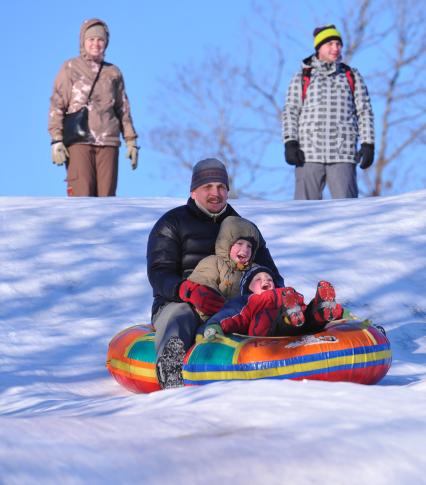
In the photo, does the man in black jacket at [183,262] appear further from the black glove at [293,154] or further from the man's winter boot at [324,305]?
the black glove at [293,154]

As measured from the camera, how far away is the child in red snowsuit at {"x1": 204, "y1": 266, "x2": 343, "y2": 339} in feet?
15.9

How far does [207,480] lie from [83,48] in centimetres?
681

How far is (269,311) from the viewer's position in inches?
193

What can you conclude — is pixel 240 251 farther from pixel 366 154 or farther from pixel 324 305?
pixel 366 154

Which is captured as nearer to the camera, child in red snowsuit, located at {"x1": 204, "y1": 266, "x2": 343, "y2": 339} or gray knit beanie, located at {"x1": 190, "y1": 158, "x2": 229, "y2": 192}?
child in red snowsuit, located at {"x1": 204, "y1": 266, "x2": 343, "y2": 339}

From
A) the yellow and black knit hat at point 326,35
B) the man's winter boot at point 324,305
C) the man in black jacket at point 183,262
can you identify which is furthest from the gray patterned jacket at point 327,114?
the man's winter boot at point 324,305

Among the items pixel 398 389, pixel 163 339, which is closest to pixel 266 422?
pixel 398 389

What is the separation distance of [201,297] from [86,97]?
4415 millimetres

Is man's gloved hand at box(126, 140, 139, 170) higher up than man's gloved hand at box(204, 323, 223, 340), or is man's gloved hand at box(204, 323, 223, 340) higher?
man's gloved hand at box(126, 140, 139, 170)

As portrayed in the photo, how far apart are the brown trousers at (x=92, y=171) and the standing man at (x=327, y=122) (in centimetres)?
157

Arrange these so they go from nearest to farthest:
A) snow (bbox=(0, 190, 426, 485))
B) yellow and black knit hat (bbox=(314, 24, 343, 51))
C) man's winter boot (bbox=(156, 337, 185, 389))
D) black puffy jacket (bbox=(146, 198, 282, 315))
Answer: snow (bbox=(0, 190, 426, 485)), man's winter boot (bbox=(156, 337, 185, 389)), black puffy jacket (bbox=(146, 198, 282, 315)), yellow and black knit hat (bbox=(314, 24, 343, 51))

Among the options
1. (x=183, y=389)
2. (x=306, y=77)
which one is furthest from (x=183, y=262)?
Result: (x=306, y=77)

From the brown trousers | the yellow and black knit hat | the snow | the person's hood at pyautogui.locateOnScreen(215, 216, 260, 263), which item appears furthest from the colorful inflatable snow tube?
the brown trousers

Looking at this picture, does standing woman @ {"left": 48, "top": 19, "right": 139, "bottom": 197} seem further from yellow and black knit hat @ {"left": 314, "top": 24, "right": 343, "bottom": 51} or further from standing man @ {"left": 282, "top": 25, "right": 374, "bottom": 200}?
yellow and black knit hat @ {"left": 314, "top": 24, "right": 343, "bottom": 51}
